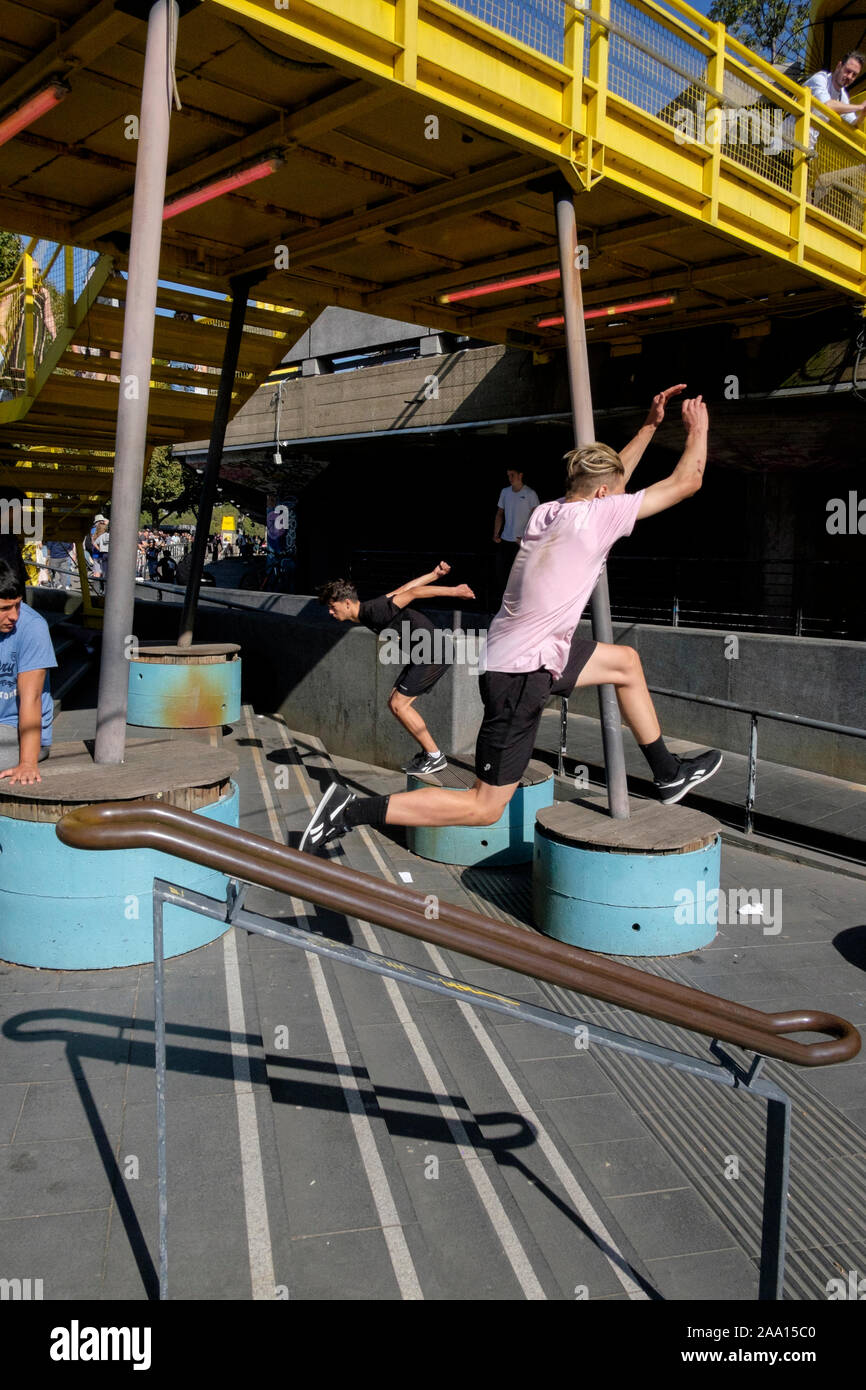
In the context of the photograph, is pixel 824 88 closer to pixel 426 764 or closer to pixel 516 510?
pixel 516 510

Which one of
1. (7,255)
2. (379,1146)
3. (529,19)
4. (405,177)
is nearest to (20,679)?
(379,1146)

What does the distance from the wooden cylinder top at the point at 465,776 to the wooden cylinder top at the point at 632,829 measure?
1.03m

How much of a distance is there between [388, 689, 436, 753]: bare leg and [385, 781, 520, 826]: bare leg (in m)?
2.80

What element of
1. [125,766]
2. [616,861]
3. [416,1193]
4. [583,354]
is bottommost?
[416,1193]

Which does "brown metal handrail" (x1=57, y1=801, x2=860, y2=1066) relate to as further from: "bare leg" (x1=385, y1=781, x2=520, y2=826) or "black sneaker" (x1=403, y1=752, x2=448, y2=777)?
"black sneaker" (x1=403, y1=752, x2=448, y2=777)

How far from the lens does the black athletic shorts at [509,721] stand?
15.2ft

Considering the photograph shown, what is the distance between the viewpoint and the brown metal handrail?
8.18 feet

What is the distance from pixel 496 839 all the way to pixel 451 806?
8.56 ft

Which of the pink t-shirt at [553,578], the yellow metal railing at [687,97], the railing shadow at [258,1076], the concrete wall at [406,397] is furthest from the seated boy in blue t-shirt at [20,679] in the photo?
the concrete wall at [406,397]

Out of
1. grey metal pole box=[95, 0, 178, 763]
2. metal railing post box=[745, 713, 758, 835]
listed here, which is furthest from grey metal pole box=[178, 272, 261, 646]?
metal railing post box=[745, 713, 758, 835]

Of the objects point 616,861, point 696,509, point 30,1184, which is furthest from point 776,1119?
point 696,509
